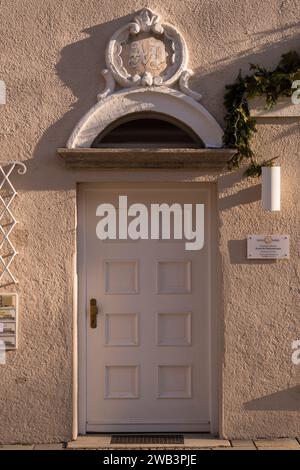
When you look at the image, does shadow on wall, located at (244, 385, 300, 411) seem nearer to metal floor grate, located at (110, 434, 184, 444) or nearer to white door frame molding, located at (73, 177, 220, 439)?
white door frame molding, located at (73, 177, 220, 439)

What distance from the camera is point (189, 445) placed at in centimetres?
626

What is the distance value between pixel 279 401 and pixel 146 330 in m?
1.30

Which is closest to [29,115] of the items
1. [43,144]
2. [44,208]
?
[43,144]

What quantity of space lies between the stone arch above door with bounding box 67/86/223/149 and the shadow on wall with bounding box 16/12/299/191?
0.31 ft

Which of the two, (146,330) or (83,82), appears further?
(146,330)

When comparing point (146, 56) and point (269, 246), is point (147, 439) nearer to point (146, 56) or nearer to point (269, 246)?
point (269, 246)

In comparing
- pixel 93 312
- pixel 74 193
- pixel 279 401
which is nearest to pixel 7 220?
pixel 74 193

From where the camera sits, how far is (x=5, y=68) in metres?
6.35

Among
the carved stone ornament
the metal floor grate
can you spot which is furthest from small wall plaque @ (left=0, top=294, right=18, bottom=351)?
the carved stone ornament

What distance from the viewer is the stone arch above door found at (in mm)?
6309

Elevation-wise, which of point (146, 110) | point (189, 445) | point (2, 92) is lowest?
point (189, 445)

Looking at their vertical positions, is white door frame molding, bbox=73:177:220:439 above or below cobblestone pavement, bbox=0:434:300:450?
above

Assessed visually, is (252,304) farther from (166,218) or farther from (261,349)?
(166,218)

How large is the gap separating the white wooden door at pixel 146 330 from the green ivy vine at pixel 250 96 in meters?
0.50
